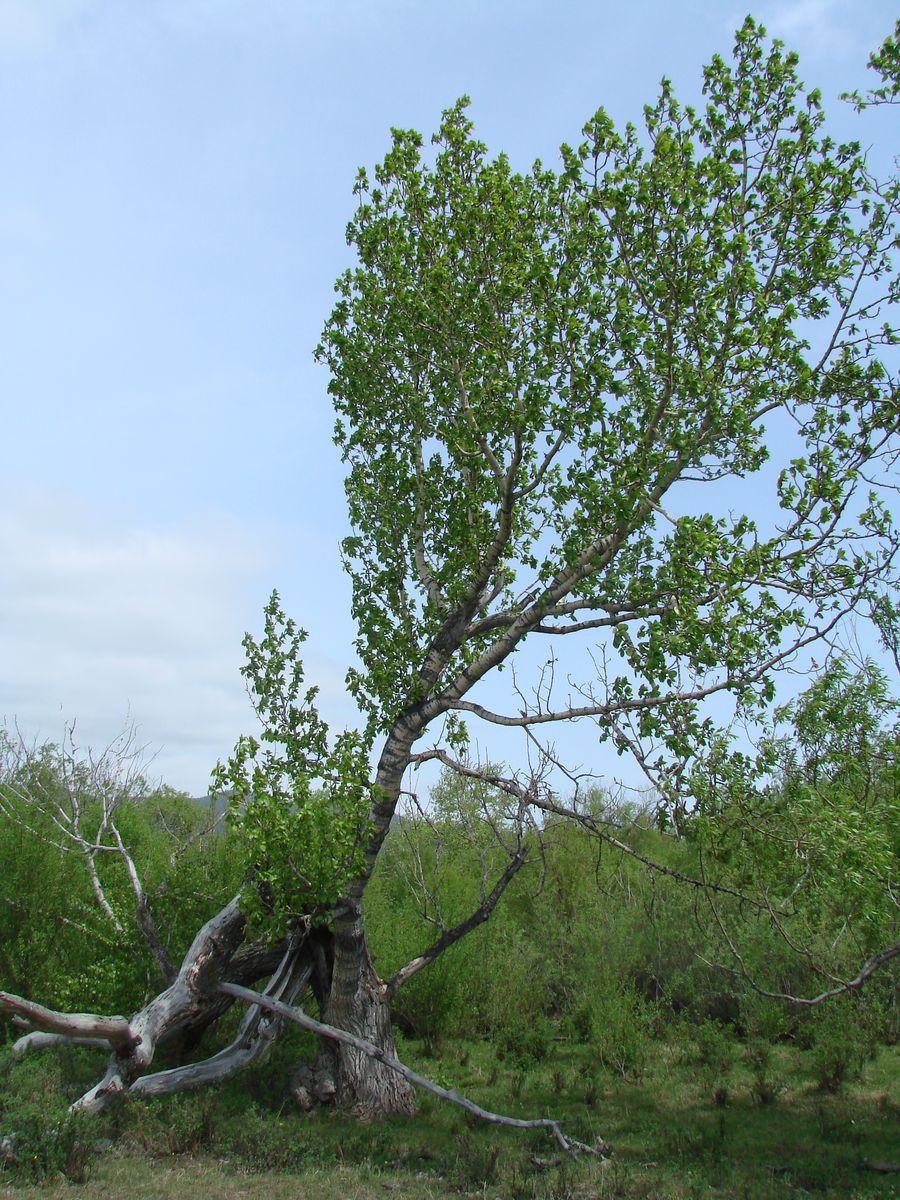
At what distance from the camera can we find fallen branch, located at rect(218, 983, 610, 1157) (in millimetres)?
11758

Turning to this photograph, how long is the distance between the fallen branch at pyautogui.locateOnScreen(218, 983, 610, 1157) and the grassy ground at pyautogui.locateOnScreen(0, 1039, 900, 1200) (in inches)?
10.3

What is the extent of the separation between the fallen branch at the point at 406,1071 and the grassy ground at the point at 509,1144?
26 cm

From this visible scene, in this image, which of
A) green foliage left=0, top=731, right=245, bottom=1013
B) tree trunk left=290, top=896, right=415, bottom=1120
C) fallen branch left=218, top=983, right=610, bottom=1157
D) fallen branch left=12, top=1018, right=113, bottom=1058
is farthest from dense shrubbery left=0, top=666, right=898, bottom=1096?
fallen branch left=218, top=983, right=610, bottom=1157

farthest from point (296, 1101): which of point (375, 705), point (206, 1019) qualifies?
point (375, 705)

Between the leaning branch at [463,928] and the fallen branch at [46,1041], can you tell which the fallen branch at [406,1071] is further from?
the fallen branch at [46,1041]

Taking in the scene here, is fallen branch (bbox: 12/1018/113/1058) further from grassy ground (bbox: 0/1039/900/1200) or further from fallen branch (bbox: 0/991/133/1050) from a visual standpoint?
grassy ground (bbox: 0/1039/900/1200)

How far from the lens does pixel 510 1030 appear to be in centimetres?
2033

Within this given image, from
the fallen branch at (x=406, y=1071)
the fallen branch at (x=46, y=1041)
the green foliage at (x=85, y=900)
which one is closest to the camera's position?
the fallen branch at (x=406, y=1071)

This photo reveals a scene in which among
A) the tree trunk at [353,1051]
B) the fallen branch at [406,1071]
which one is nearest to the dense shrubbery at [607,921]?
the tree trunk at [353,1051]

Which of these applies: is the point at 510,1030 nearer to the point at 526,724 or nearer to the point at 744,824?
the point at 526,724

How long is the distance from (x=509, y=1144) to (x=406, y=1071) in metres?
1.68

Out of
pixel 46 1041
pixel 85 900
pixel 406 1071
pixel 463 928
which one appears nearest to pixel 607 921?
pixel 463 928

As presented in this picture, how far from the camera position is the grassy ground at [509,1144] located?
10.4m

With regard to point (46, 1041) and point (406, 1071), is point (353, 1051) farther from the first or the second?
point (46, 1041)
